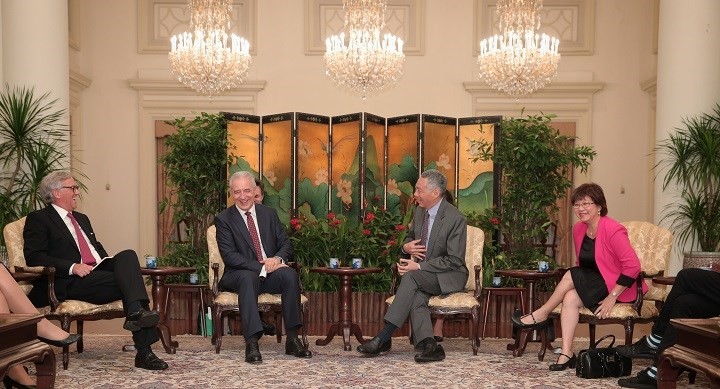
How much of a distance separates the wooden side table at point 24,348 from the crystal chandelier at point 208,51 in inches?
270

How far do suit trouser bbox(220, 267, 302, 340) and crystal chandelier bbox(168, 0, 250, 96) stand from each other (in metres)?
5.06

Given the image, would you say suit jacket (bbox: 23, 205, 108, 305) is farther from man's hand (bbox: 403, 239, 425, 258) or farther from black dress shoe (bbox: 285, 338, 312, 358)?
man's hand (bbox: 403, 239, 425, 258)

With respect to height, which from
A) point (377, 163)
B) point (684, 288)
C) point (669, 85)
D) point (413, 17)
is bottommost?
point (684, 288)

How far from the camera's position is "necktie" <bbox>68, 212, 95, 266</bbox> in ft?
21.2

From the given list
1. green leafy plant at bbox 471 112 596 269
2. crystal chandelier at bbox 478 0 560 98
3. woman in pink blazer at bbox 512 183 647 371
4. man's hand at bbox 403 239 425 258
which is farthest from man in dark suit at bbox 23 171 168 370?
crystal chandelier at bbox 478 0 560 98

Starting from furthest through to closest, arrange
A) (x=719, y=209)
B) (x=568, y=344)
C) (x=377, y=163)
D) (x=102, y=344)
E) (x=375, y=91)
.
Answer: (x=375, y=91), (x=377, y=163), (x=719, y=209), (x=102, y=344), (x=568, y=344)

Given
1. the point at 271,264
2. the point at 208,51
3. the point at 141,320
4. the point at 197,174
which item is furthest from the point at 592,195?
the point at 208,51

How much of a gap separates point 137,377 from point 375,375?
4.98ft

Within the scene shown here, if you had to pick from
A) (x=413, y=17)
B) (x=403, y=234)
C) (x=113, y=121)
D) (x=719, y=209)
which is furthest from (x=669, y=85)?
(x=113, y=121)

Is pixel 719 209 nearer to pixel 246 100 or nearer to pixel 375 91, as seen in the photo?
pixel 375 91

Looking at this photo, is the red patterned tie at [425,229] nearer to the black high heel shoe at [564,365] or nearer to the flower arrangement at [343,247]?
the black high heel shoe at [564,365]

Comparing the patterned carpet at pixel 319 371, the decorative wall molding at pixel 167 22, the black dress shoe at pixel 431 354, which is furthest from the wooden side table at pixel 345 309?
the decorative wall molding at pixel 167 22

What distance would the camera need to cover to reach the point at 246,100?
1300cm

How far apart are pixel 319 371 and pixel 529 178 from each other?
3751 millimetres
